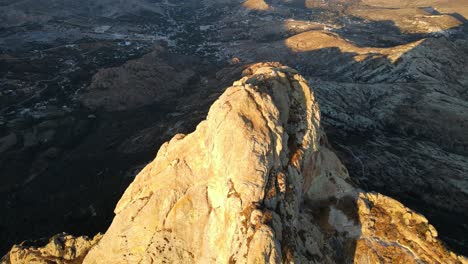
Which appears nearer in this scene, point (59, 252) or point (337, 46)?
point (59, 252)

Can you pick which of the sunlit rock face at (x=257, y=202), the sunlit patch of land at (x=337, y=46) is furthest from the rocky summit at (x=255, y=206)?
the sunlit patch of land at (x=337, y=46)

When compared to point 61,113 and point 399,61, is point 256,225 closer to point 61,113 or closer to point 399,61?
point 61,113

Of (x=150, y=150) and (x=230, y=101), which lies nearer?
(x=230, y=101)

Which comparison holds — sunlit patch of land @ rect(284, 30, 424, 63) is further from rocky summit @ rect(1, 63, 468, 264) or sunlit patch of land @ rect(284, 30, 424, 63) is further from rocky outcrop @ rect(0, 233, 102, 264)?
rocky outcrop @ rect(0, 233, 102, 264)

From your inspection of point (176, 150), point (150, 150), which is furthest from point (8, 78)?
point (176, 150)

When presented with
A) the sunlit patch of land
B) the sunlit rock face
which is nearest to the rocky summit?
the sunlit rock face

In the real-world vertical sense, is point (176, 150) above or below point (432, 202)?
above

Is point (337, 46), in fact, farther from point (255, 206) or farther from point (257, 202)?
point (255, 206)

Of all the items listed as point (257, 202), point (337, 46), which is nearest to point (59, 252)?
point (257, 202)
